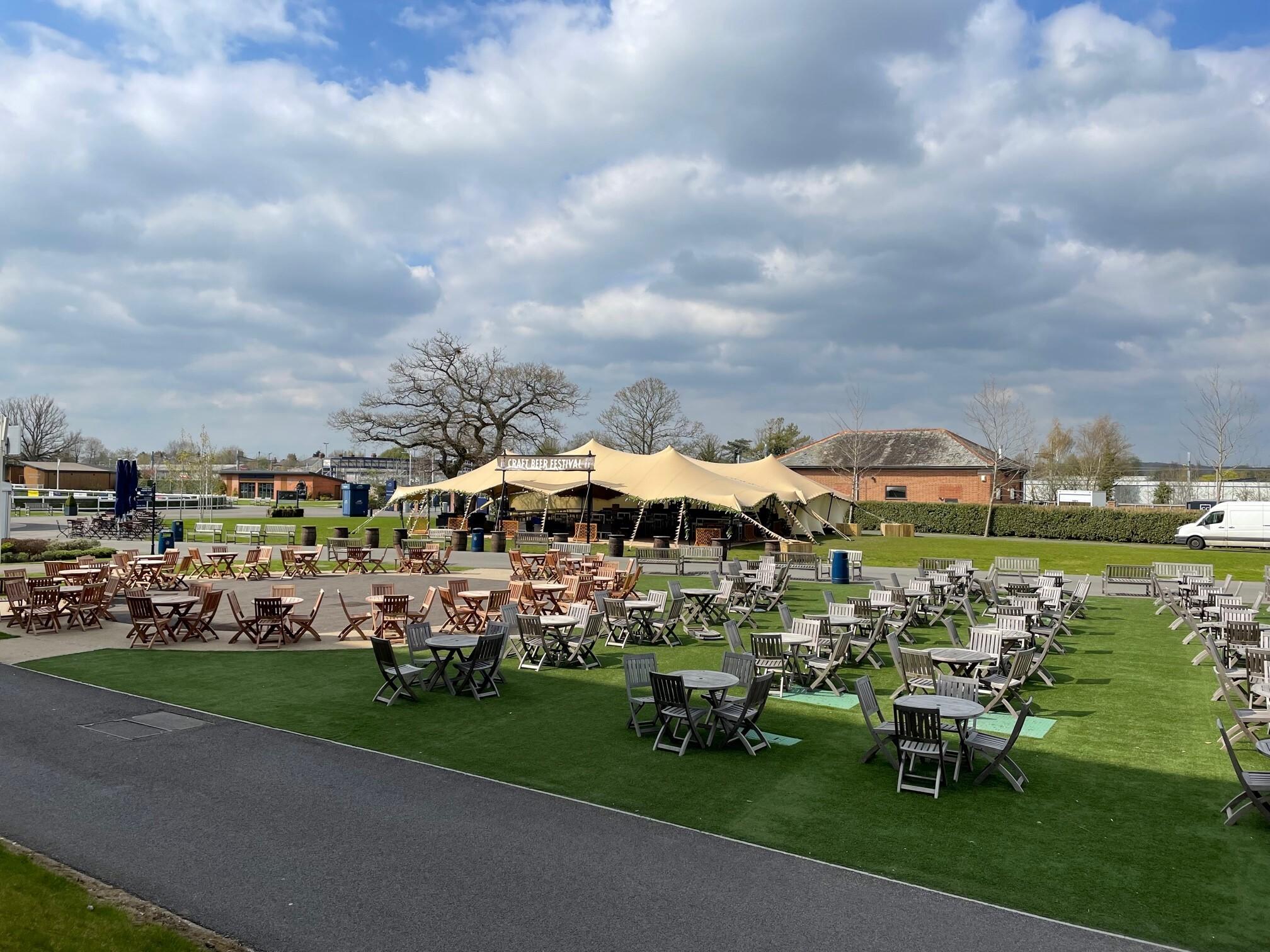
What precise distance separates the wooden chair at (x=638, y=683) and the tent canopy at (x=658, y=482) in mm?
27429

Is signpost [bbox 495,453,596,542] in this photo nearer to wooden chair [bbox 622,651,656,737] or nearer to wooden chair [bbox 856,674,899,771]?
wooden chair [bbox 622,651,656,737]

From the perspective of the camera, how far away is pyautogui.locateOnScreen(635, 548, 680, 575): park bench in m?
28.2

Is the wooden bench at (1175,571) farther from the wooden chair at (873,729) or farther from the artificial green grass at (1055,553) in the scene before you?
the wooden chair at (873,729)

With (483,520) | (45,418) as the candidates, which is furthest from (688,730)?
(45,418)

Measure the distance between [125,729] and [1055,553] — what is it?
3557cm

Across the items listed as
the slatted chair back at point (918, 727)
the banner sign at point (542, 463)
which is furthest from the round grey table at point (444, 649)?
the banner sign at point (542, 463)

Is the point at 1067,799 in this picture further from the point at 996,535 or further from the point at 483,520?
the point at 996,535

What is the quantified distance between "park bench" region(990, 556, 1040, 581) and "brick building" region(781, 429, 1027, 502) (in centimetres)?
3018

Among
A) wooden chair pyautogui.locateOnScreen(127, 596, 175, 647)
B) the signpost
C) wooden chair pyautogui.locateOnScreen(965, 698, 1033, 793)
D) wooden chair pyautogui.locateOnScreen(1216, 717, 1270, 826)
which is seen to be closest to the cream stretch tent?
the signpost

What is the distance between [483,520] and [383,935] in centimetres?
3968

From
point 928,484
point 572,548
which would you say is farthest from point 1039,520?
point 572,548

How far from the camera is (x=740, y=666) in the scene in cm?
991

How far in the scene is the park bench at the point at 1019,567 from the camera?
83.5ft

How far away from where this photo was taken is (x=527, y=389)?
199ft
